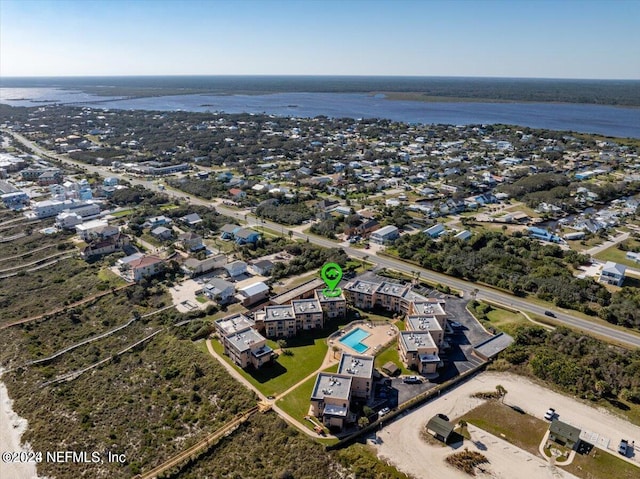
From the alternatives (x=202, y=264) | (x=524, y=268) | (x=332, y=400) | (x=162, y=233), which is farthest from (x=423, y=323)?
(x=162, y=233)

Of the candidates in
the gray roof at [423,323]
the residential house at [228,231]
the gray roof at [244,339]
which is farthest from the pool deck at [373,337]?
the residential house at [228,231]

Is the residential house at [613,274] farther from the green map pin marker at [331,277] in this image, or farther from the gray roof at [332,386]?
the gray roof at [332,386]

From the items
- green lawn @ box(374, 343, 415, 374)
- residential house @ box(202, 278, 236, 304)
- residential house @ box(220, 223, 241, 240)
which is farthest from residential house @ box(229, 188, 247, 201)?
green lawn @ box(374, 343, 415, 374)

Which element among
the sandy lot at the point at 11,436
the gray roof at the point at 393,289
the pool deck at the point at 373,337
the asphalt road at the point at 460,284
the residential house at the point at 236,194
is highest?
the residential house at the point at 236,194

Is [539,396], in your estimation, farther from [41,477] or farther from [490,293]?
[41,477]

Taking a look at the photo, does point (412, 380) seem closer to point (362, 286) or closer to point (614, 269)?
point (362, 286)

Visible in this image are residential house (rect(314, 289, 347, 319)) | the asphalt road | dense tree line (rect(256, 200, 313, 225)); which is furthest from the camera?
dense tree line (rect(256, 200, 313, 225))

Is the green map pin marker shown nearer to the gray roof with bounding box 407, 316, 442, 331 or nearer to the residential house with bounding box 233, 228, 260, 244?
the gray roof with bounding box 407, 316, 442, 331
